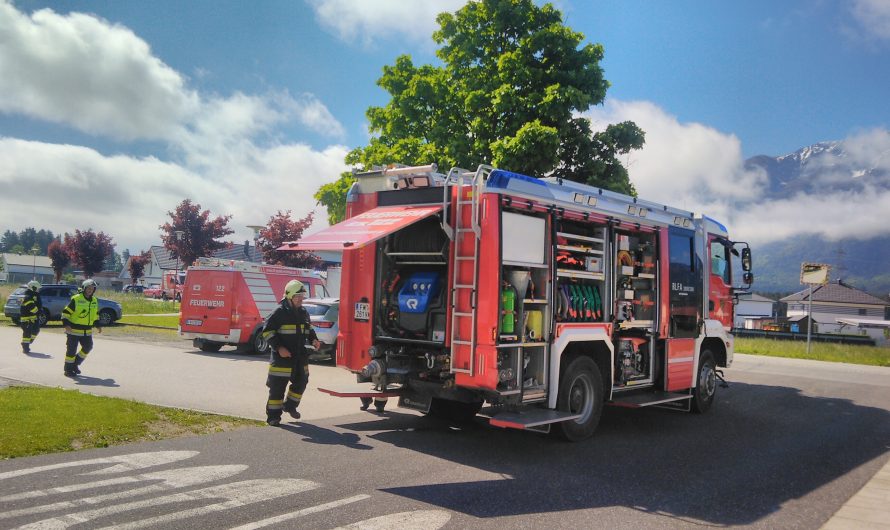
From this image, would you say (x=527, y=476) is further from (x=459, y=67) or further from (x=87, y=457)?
(x=459, y=67)

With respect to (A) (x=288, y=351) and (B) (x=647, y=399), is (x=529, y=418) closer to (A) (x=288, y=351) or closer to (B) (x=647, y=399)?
(B) (x=647, y=399)

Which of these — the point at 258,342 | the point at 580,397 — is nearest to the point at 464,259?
the point at 580,397

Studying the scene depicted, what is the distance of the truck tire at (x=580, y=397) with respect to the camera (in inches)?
295

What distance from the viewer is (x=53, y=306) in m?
24.1

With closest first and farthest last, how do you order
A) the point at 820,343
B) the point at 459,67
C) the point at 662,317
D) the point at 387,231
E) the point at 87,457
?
1. the point at 87,457
2. the point at 387,231
3. the point at 662,317
4. the point at 459,67
5. the point at 820,343

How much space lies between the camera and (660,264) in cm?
939

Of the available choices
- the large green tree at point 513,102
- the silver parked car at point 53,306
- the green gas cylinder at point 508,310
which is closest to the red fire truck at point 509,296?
the green gas cylinder at point 508,310

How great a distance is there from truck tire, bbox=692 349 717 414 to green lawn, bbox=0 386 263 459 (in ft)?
21.8

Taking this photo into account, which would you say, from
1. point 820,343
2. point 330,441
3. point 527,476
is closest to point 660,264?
point 527,476

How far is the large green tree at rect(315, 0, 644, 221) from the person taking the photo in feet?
Answer: 49.7

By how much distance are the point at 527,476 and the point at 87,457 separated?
13.7ft

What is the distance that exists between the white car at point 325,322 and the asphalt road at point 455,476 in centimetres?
545

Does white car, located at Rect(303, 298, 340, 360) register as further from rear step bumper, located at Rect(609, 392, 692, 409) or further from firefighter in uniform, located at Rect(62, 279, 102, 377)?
rear step bumper, located at Rect(609, 392, 692, 409)

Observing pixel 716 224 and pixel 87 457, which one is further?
pixel 716 224
